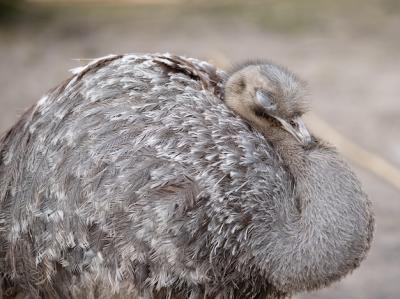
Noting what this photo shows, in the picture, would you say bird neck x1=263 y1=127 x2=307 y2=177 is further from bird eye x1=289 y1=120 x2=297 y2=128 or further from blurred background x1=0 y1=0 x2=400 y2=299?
blurred background x1=0 y1=0 x2=400 y2=299

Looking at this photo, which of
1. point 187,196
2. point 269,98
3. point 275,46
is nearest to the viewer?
point 187,196

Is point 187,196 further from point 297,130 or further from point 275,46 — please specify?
point 275,46

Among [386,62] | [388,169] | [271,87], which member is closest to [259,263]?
[271,87]

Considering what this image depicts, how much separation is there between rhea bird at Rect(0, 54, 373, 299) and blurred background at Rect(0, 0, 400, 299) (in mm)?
2727

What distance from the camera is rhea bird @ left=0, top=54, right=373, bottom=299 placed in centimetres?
340

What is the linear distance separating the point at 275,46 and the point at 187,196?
645 cm

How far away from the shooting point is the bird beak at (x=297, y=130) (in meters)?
3.50

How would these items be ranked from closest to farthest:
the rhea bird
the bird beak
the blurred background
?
the rhea bird → the bird beak → the blurred background

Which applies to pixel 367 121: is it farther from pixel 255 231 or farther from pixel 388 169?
pixel 255 231

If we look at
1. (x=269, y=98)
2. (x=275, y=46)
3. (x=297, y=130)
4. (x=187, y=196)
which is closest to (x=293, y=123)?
(x=297, y=130)

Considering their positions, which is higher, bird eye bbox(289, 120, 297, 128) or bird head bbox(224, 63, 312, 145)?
bird head bbox(224, 63, 312, 145)

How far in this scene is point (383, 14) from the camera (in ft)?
34.5

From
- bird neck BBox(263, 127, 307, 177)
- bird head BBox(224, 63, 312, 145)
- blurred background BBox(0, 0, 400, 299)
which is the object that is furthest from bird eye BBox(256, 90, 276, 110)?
blurred background BBox(0, 0, 400, 299)

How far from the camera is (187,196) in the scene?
3400 mm
